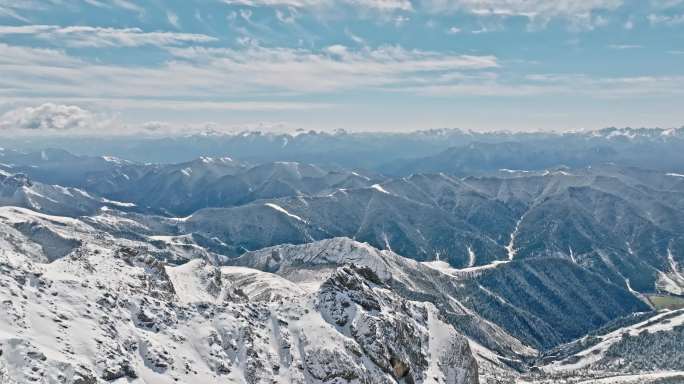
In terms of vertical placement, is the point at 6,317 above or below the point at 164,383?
above

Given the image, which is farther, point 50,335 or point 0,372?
point 50,335

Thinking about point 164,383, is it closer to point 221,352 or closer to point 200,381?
point 200,381

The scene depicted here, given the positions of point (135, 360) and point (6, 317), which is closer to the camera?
point (6, 317)

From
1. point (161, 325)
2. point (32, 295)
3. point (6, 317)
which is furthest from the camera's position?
point (161, 325)

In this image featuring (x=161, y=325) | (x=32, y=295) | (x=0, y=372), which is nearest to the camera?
(x=0, y=372)

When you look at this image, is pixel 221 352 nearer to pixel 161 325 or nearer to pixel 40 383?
pixel 161 325

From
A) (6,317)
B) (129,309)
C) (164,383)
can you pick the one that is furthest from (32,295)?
(164,383)

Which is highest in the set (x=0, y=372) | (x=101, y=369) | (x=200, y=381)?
(x=0, y=372)

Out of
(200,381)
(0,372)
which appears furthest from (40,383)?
(200,381)

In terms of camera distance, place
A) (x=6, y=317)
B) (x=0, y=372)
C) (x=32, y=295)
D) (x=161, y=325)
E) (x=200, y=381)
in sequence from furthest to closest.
Answer: (x=161, y=325) → (x=200, y=381) → (x=32, y=295) → (x=6, y=317) → (x=0, y=372)
